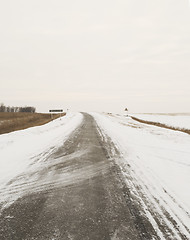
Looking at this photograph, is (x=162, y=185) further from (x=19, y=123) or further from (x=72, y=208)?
(x=19, y=123)

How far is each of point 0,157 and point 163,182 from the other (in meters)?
5.12

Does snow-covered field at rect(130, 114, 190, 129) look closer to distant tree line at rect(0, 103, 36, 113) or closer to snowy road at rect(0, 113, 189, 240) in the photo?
snowy road at rect(0, 113, 189, 240)

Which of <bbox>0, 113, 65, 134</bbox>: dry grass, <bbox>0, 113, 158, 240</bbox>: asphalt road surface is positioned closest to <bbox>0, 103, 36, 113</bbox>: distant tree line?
<bbox>0, 113, 65, 134</bbox>: dry grass

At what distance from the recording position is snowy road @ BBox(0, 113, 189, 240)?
1.89 m

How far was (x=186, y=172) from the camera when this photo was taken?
159 inches

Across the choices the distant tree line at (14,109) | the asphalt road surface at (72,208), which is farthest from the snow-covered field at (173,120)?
the distant tree line at (14,109)

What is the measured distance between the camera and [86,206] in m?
2.41

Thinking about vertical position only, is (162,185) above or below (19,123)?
above

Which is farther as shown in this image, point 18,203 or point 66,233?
point 18,203

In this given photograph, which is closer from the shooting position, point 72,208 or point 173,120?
point 72,208

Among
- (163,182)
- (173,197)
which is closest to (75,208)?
(173,197)

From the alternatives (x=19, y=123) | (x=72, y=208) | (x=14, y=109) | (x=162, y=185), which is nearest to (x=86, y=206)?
(x=72, y=208)

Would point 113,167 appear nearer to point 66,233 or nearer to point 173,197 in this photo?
point 173,197

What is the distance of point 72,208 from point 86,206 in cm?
23
